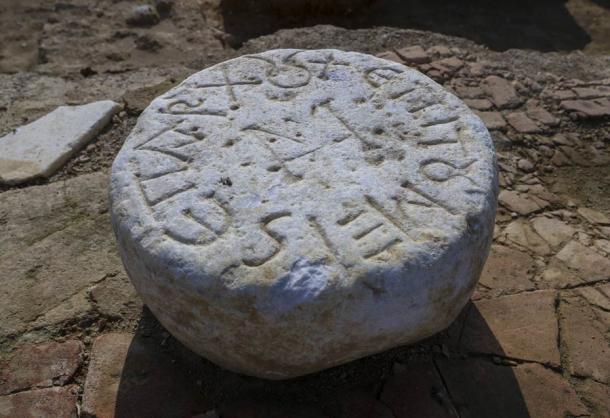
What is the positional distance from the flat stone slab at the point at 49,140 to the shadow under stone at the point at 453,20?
1.60 m

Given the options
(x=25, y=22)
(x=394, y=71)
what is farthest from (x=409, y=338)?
(x=25, y=22)

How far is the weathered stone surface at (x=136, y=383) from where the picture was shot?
2.10 meters

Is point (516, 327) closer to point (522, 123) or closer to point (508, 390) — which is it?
point (508, 390)

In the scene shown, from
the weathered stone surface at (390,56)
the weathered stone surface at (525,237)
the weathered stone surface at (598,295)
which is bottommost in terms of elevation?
the weathered stone surface at (525,237)

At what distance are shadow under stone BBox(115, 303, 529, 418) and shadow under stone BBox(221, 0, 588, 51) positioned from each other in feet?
10.0

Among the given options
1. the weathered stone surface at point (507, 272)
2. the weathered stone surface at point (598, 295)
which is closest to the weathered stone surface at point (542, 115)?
the weathered stone surface at point (507, 272)

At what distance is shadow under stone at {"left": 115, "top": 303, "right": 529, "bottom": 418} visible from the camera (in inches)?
81.9

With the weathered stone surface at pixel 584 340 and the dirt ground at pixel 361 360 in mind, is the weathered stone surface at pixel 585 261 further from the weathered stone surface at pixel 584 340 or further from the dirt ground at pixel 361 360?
the weathered stone surface at pixel 584 340

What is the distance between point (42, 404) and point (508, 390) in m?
1.57

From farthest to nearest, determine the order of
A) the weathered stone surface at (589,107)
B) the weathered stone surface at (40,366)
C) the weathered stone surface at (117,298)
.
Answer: the weathered stone surface at (589,107)
the weathered stone surface at (117,298)
the weathered stone surface at (40,366)

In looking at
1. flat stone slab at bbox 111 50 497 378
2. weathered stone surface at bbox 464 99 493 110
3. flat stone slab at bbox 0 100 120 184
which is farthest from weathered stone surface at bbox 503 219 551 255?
flat stone slab at bbox 0 100 120 184

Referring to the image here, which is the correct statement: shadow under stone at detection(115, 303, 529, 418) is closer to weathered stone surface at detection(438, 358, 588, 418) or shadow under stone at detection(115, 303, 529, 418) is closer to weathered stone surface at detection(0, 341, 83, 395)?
weathered stone surface at detection(438, 358, 588, 418)

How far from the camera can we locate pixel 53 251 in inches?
107

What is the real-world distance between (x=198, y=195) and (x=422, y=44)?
8.39 feet
